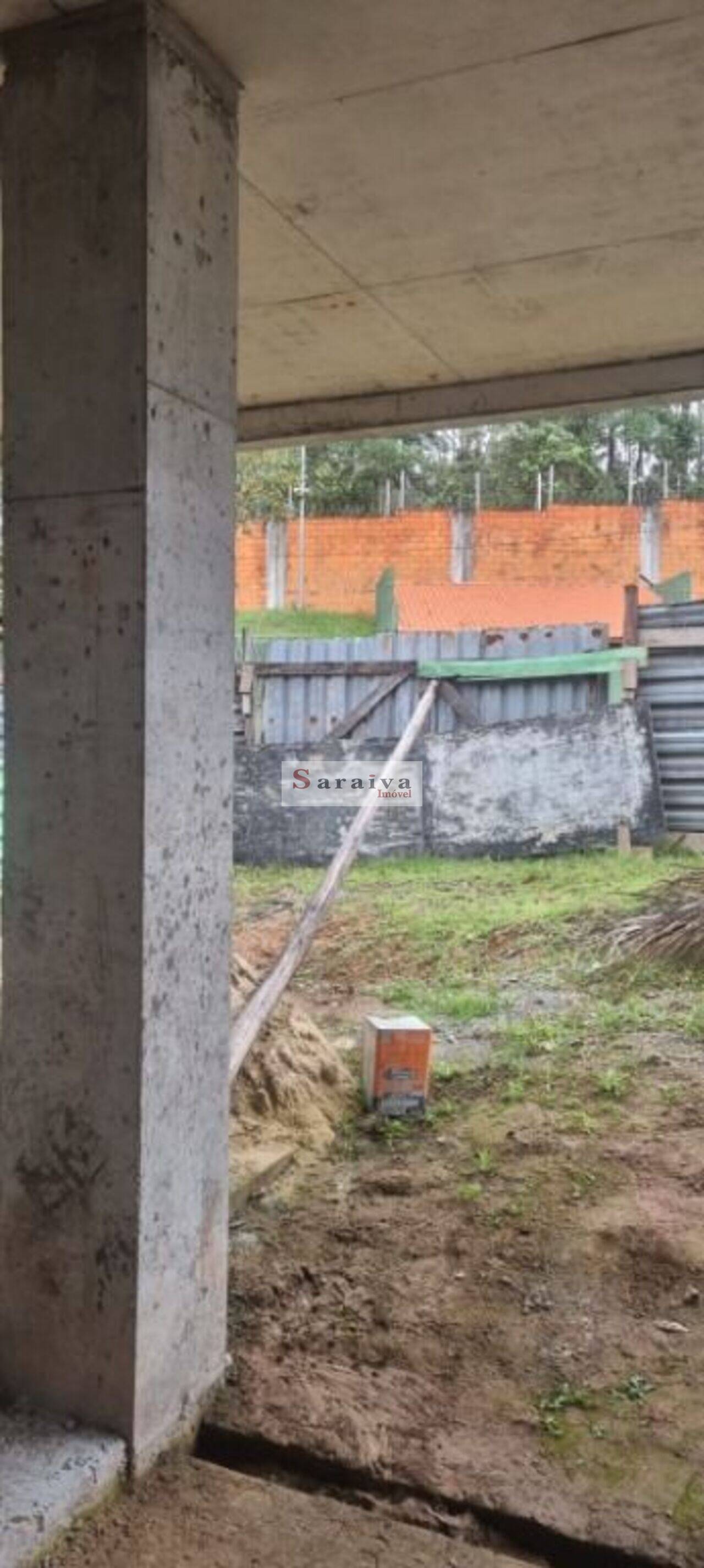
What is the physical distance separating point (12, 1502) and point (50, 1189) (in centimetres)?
50

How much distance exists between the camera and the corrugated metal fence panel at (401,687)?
1012cm

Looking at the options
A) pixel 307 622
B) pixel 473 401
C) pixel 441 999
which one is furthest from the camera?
pixel 307 622

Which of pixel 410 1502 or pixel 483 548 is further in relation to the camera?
pixel 483 548

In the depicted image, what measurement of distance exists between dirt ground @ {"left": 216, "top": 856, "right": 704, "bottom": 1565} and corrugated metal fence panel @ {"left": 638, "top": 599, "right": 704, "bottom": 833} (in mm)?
4084

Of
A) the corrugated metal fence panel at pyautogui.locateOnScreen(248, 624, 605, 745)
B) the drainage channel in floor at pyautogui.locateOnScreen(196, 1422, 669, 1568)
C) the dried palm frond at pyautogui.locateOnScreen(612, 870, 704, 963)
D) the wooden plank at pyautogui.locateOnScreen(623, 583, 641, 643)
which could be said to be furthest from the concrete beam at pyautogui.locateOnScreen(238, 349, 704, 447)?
the corrugated metal fence panel at pyautogui.locateOnScreen(248, 624, 605, 745)

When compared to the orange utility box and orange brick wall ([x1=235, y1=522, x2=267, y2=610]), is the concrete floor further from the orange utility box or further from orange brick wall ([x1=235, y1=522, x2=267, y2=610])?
orange brick wall ([x1=235, y1=522, x2=267, y2=610])

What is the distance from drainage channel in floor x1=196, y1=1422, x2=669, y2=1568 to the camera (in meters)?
2.03

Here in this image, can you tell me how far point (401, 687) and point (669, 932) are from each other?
4642mm

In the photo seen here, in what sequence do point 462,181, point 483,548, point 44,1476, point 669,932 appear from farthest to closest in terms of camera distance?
1. point 483,548
2. point 669,932
3. point 462,181
4. point 44,1476

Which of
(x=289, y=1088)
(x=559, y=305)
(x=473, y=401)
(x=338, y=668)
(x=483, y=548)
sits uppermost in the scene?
(x=483, y=548)

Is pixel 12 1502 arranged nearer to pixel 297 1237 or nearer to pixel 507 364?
pixel 297 1237

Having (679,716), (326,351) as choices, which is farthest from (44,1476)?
(679,716)

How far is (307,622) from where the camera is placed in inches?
617

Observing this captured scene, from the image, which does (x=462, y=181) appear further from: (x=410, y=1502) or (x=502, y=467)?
(x=502, y=467)
